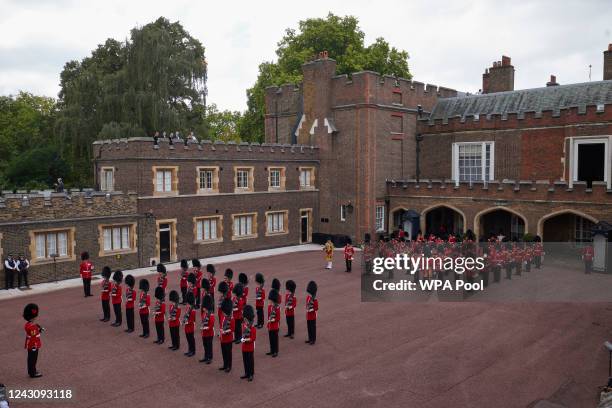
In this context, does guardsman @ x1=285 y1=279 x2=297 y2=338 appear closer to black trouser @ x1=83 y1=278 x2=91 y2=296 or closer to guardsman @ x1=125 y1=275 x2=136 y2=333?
guardsman @ x1=125 y1=275 x2=136 y2=333

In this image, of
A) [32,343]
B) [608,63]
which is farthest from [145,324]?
[608,63]

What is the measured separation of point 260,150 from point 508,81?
58.1ft

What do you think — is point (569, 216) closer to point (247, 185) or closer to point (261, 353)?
point (247, 185)

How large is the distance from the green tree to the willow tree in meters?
7.96

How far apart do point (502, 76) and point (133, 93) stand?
24573 mm

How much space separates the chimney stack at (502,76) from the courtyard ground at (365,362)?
2156cm

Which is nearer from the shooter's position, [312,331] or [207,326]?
[207,326]

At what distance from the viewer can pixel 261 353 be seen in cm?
1346

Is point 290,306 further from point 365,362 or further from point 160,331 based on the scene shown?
point 160,331

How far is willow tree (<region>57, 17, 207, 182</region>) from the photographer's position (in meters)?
35.1

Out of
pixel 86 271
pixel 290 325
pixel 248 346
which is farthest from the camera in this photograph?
pixel 86 271

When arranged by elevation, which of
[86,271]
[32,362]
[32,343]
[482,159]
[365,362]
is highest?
[482,159]

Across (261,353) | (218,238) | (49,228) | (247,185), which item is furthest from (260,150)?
(261,353)

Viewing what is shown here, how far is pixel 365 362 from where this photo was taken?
41.5 ft
